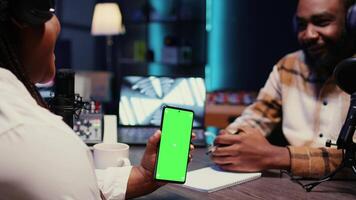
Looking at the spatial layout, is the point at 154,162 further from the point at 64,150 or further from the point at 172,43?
the point at 172,43

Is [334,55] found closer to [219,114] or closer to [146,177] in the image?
[146,177]

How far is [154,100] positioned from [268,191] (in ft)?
2.21

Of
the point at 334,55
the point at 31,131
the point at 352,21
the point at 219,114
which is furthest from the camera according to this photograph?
the point at 219,114

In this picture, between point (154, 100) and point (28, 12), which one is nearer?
point (28, 12)

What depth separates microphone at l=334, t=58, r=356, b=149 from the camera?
3.27ft

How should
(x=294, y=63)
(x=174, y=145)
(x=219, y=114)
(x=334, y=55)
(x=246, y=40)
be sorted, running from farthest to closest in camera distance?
1. (x=246, y=40)
2. (x=219, y=114)
3. (x=294, y=63)
4. (x=334, y=55)
5. (x=174, y=145)

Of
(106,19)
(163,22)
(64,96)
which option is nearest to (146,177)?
(64,96)

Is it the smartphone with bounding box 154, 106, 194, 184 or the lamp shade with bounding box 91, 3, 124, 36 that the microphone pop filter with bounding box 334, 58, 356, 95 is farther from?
the lamp shade with bounding box 91, 3, 124, 36

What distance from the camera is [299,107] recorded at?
5.01 feet

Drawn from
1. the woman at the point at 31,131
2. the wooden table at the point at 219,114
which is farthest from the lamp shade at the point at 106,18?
the woman at the point at 31,131

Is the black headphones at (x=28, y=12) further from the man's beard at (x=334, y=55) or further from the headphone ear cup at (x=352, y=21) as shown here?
the man's beard at (x=334, y=55)

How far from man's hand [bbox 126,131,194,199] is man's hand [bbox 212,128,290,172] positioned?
0.26 metres

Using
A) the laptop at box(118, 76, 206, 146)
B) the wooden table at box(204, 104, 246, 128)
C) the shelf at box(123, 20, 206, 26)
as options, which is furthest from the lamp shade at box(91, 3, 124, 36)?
the laptop at box(118, 76, 206, 146)

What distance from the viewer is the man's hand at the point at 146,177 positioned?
90 centimetres
